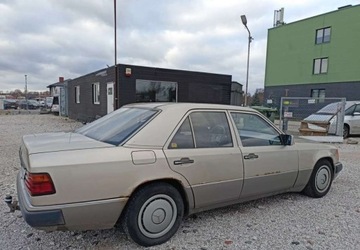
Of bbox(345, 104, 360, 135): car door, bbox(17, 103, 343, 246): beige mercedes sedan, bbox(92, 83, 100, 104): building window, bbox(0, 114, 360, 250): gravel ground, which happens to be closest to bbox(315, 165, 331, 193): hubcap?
Answer: bbox(0, 114, 360, 250): gravel ground

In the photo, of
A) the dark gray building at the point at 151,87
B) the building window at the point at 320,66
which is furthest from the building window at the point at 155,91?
the building window at the point at 320,66

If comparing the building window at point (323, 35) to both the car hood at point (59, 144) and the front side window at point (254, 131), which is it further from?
the car hood at point (59, 144)

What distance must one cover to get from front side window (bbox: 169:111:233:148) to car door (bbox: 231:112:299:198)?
21cm

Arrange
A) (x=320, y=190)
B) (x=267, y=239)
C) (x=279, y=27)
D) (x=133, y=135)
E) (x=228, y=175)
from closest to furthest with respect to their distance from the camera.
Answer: (x=133, y=135)
(x=267, y=239)
(x=228, y=175)
(x=320, y=190)
(x=279, y=27)

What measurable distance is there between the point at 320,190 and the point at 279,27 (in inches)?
1171

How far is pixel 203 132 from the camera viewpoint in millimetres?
3301

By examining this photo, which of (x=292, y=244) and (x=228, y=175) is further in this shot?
(x=228, y=175)

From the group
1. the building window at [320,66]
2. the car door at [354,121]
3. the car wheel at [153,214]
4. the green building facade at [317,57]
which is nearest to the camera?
the car wheel at [153,214]

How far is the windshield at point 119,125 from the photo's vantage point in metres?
2.97

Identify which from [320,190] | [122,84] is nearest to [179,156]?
[320,190]

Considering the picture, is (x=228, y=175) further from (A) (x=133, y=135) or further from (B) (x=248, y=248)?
(A) (x=133, y=135)

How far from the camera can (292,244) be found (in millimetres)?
3010

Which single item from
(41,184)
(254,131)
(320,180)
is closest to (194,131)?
(254,131)

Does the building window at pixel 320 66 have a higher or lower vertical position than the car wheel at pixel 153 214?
higher
